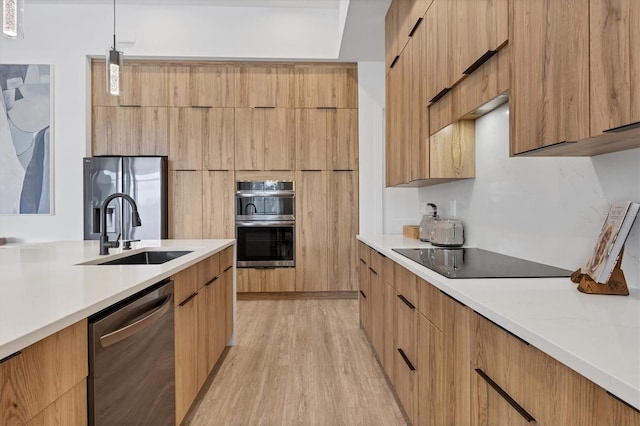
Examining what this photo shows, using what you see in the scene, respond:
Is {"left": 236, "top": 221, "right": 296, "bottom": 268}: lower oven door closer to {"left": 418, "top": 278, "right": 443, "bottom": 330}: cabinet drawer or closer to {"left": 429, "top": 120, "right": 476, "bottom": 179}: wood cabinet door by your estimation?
{"left": 429, "top": 120, "right": 476, "bottom": 179}: wood cabinet door

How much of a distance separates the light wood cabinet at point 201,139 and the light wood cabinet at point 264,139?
0.12m

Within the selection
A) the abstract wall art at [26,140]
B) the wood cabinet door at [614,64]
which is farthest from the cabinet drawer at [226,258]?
the abstract wall art at [26,140]

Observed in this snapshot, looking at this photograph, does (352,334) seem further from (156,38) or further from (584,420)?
(156,38)

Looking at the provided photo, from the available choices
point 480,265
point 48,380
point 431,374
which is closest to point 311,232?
point 480,265

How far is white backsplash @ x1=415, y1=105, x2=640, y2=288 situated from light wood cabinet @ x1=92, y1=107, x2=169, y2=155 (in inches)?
141

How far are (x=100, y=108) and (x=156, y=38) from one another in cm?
109

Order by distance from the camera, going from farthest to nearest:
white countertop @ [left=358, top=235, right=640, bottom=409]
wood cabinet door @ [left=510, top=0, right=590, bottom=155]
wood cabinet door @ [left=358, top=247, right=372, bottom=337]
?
1. wood cabinet door @ [left=358, top=247, right=372, bottom=337]
2. wood cabinet door @ [left=510, top=0, right=590, bottom=155]
3. white countertop @ [left=358, top=235, right=640, bottom=409]

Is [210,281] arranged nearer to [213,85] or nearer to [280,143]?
[280,143]

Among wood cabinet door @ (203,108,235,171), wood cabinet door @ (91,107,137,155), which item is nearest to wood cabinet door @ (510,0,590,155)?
wood cabinet door @ (203,108,235,171)

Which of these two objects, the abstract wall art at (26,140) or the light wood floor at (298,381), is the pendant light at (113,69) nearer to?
the light wood floor at (298,381)

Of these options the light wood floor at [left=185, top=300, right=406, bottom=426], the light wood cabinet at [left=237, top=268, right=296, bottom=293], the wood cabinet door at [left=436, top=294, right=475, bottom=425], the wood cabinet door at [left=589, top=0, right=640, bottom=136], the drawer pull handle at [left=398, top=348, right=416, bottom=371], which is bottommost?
the light wood floor at [left=185, top=300, right=406, bottom=426]

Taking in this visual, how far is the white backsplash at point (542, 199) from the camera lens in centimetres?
122

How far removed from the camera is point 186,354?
1.78 meters

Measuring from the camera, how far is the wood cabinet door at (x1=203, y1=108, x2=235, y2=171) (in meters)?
4.50
